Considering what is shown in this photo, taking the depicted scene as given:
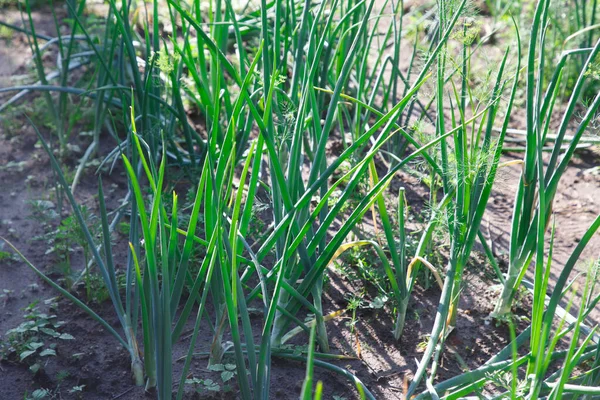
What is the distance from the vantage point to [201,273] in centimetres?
142

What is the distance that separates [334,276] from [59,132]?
1235 millimetres

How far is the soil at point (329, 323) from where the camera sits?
1.65m

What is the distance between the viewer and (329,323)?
A: 1.88 metres

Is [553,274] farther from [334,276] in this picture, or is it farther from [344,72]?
[344,72]

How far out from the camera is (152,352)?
150 cm

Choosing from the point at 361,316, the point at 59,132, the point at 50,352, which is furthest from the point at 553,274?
the point at 59,132

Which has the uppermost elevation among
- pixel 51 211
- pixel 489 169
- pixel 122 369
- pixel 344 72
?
pixel 344 72

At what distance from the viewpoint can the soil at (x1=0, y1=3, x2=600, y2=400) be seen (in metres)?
1.65

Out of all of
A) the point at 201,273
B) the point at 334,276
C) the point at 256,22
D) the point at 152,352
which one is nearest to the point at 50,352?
the point at 152,352

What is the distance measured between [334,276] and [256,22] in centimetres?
101

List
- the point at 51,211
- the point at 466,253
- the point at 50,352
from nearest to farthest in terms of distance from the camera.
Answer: the point at 466,253 < the point at 50,352 < the point at 51,211

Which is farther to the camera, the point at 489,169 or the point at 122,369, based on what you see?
the point at 122,369

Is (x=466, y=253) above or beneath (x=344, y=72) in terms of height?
beneath

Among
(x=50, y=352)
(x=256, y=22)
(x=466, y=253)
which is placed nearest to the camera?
(x=466, y=253)
